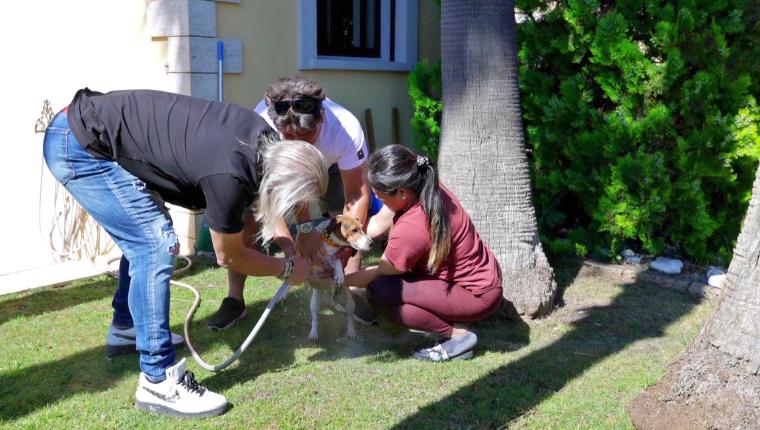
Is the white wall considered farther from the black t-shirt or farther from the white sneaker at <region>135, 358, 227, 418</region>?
the white sneaker at <region>135, 358, 227, 418</region>

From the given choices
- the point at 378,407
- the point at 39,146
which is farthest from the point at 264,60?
the point at 378,407

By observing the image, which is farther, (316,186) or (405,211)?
(405,211)

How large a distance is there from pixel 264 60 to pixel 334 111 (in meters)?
2.53

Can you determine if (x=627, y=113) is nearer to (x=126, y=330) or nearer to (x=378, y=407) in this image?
(x=378, y=407)

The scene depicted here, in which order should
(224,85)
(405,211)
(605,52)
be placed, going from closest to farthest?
(405,211), (605,52), (224,85)

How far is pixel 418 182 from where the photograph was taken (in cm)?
381

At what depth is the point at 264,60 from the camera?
6.61 metres

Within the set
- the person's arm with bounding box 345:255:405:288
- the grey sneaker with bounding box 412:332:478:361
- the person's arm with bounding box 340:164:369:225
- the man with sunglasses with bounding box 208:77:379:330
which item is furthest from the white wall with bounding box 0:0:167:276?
the grey sneaker with bounding box 412:332:478:361

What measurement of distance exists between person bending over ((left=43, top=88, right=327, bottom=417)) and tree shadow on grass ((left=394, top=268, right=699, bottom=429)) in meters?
1.06

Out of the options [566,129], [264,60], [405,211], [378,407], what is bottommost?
[378,407]

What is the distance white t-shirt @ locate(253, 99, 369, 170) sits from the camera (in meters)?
4.21

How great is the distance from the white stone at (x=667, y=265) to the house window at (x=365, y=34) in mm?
3417

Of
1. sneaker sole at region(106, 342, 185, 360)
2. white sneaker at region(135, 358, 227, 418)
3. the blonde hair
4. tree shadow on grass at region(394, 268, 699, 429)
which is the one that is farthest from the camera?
sneaker sole at region(106, 342, 185, 360)

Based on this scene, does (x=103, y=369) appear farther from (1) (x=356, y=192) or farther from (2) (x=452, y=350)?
(2) (x=452, y=350)
